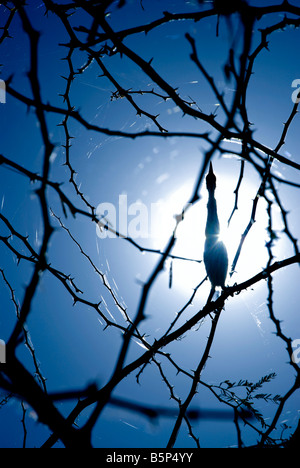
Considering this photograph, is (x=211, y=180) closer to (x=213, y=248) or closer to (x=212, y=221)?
(x=212, y=221)

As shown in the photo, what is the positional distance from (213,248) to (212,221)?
0.18 metres

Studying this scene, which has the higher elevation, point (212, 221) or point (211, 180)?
point (211, 180)

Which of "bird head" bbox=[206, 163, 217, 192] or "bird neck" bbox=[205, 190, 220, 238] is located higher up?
"bird head" bbox=[206, 163, 217, 192]

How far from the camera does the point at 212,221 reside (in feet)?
4.57

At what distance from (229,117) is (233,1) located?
0.57m

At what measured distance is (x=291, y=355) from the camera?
3.49ft

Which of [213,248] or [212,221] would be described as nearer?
[212,221]

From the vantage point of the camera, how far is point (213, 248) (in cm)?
152

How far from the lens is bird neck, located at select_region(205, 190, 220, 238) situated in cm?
139

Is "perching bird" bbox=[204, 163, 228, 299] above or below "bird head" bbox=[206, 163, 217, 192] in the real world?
below

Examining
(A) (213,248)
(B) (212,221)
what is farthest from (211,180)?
(A) (213,248)

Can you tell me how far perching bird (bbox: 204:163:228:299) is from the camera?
1402mm
